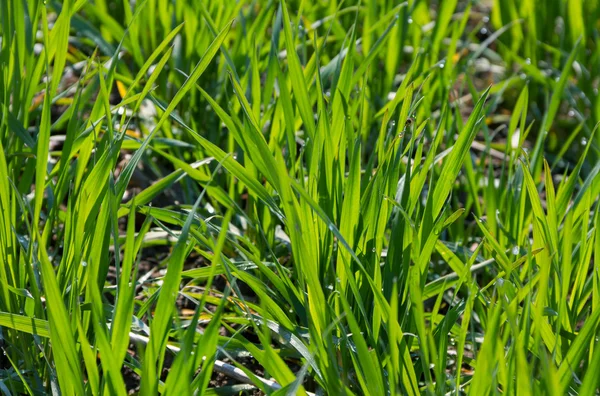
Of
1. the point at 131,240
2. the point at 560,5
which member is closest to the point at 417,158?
the point at 131,240

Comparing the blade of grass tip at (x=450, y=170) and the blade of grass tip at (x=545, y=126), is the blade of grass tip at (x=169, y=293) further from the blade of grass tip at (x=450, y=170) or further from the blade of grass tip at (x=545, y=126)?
the blade of grass tip at (x=545, y=126)

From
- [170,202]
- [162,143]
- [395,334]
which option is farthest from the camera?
[170,202]

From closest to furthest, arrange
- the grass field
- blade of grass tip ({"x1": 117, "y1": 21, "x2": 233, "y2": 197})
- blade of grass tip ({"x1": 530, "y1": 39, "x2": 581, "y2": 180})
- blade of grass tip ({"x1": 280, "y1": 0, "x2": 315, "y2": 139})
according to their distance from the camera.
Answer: the grass field → blade of grass tip ({"x1": 117, "y1": 21, "x2": 233, "y2": 197}) → blade of grass tip ({"x1": 280, "y1": 0, "x2": 315, "y2": 139}) → blade of grass tip ({"x1": 530, "y1": 39, "x2": 581, "y2": 180})

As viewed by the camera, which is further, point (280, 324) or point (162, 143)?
point (162, 143)

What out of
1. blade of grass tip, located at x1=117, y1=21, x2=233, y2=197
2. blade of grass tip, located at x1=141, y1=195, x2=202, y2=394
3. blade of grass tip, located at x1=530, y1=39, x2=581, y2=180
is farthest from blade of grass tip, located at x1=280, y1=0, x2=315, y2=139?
blade of grass tip, located at x1=530, y1=39, x2=581, y2=180

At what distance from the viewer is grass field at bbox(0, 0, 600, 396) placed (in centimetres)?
94

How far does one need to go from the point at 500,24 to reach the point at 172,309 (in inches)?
63.4

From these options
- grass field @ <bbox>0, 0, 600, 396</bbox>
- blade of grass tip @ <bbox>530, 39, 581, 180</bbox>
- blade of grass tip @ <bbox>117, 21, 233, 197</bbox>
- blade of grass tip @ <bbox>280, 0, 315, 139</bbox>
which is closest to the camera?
grass field @ <bbox>0, 0, 600, 396</bbox>

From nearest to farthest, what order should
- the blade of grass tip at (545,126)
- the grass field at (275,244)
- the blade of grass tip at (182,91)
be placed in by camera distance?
the grass field at (275,244)
the blade of grass tip at (182,91)
the blade of grass tip at (545,126)

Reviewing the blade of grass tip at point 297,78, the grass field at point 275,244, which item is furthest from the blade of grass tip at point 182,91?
the blade of grass tip at point 297,78

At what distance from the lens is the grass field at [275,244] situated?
938 mm

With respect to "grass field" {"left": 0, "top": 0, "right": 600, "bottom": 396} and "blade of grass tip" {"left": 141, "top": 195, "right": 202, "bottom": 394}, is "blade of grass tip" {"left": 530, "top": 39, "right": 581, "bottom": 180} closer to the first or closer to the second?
"grass field" {"left": 0, "top": 0, "right": 600, "bottom": 396}

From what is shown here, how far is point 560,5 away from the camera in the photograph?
2.13m

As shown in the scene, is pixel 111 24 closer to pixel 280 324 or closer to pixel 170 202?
pixel 170 202
